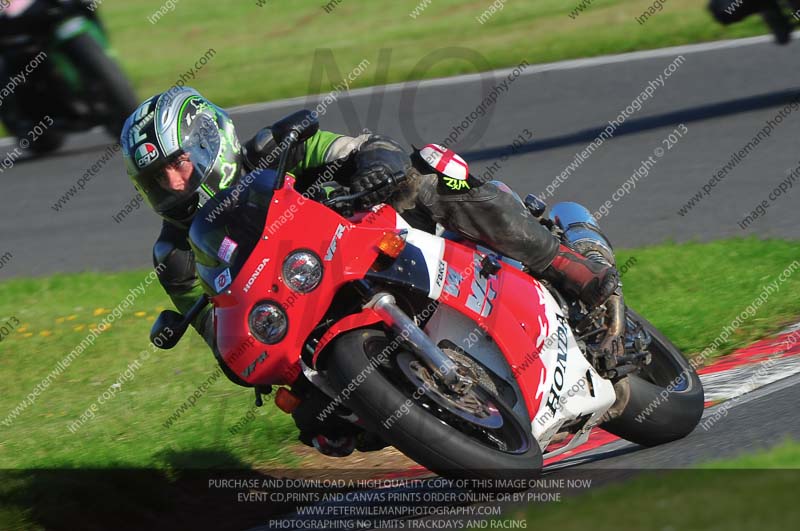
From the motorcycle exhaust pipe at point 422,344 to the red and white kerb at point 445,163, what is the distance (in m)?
0.68

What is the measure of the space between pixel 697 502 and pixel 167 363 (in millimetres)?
4914

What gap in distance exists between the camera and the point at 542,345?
448 cm

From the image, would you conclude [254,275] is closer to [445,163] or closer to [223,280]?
[223,280]

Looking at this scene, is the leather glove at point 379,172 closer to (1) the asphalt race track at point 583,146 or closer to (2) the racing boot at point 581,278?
(2) the racing boot at point 581,278

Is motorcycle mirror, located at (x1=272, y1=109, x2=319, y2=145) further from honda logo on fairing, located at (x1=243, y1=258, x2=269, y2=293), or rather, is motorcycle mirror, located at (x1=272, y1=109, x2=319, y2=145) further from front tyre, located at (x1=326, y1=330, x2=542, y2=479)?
front tyre, located at (x1=326, y1=330, x2=542, y2=479)

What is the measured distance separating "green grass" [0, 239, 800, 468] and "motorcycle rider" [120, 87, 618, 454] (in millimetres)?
1584

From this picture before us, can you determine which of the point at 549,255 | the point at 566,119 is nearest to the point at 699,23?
the point at 566,119

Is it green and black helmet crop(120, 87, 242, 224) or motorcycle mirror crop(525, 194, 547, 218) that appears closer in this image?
green and black helmet crop(120, 87, 242, 224)

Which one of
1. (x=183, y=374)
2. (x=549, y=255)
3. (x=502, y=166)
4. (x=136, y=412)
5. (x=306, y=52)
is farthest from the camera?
(x=306, y=52)

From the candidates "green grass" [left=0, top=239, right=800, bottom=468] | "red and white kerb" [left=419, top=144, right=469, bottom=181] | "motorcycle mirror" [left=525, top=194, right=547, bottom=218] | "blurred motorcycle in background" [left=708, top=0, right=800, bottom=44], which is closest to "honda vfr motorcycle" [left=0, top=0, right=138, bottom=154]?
"green grass" [left=0, top=239, right=800, bottom=468]

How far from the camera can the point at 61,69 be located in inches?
470

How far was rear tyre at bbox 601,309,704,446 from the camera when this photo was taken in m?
4.95

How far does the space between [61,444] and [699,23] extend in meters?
10.4

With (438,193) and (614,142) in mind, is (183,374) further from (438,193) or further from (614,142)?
(614,142)
